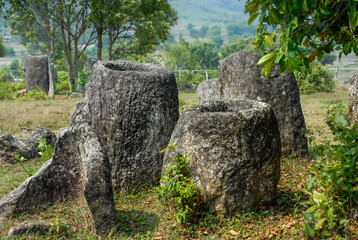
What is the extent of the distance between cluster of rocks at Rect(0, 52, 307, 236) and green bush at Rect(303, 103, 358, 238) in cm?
81

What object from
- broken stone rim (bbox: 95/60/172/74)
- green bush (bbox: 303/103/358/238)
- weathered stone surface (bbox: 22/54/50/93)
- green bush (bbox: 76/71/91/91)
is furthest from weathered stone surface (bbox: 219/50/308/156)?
weathered stone surface (bbox: 22/54/50/93)

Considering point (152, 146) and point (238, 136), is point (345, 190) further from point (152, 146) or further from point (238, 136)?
point (152, 146)

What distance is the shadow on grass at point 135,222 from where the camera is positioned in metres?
4.66

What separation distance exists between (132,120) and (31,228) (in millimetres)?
2104

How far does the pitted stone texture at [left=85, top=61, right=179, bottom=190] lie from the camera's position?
5.74m

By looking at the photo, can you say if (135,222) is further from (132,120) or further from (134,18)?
(134,18)

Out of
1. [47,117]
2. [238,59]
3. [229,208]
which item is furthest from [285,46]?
[47,117]

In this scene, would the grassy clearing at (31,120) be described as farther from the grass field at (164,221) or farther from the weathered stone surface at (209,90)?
the grass field at (164,221)

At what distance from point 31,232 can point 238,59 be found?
507 cm

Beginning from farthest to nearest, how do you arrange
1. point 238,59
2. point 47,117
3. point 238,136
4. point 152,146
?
1. point 47,117
2. point 238,59
3. point 152,146
4. point 238,136

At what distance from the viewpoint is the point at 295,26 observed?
309 centimetres

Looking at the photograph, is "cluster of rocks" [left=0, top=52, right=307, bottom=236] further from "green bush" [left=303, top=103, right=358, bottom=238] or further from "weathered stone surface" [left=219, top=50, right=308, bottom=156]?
"weathered stone surface" [left=219, top=50, right=308, bottom=156]

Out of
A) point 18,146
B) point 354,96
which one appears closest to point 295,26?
point 354,96

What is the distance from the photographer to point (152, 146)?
19.4ft
